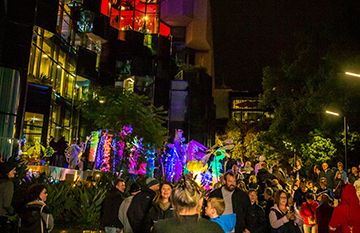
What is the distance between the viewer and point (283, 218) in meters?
6.12

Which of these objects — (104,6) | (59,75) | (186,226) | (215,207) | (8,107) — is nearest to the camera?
(186,226)

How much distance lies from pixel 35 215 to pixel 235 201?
3.11 meters

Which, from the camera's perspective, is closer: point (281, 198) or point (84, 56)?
point (281, 198)

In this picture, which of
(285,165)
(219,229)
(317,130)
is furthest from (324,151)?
A: (219,229)

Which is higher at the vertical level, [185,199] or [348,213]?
[185,199]

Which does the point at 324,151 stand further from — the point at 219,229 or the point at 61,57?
the point at 219,229

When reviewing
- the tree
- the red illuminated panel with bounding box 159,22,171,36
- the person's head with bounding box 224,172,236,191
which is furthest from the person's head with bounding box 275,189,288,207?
the red illuminated panel with bounding box 159,22,171,36

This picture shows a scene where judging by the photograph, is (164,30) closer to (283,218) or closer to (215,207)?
(283,218)

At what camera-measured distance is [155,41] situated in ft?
137

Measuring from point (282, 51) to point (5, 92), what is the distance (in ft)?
73.3

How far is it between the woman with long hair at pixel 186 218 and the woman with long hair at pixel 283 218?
340cm

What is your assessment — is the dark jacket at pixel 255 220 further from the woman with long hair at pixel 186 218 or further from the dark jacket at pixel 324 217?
the woman with long hair at pixel 186 218

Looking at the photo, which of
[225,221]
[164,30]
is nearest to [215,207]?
[225,221]

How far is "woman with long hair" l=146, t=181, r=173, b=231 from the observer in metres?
5.47
